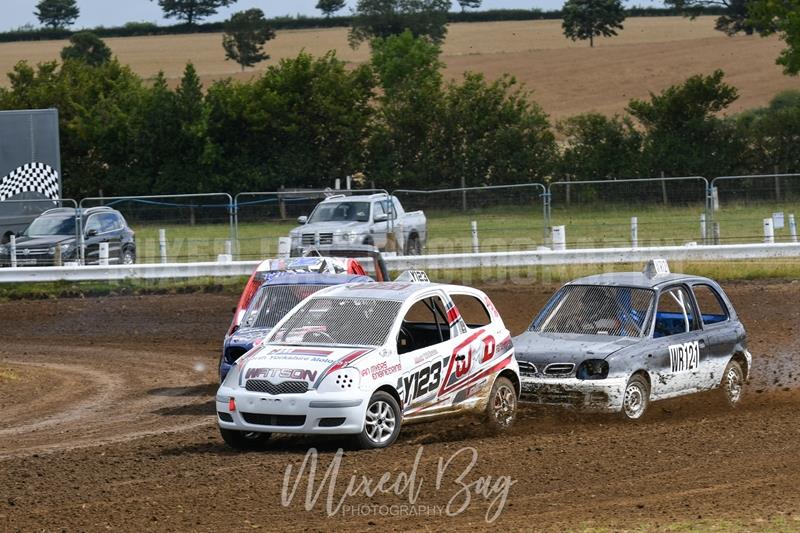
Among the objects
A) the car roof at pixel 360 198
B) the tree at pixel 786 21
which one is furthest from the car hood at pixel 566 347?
the tree at pixel 786 21

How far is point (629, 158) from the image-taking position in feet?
153

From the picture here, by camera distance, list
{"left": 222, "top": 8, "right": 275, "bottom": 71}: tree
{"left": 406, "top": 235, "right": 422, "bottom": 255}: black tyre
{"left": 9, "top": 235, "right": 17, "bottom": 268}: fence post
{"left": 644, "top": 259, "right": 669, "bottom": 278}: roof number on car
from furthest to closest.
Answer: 1. {"left": 222, "top": 8, "right": 275, "bottom": 71}: tree
2. {"left": 406, "top": 235, "right": 422, "bottom": 255}: black tyre
3. {"left": 9, "top": 235, "right": 17, "bottom": 268}: fence post
4. {"left": 644, "top": 259, "right": 669, "bottom": 278}: roof number on car

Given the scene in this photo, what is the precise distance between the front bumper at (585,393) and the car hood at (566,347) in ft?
0.75

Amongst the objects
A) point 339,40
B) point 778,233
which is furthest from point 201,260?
point 339,40

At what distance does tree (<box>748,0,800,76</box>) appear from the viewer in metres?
50.1

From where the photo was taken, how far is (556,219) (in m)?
27.2

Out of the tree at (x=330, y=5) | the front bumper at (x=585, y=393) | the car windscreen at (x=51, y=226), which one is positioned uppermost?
the tree at (x=330, y=5)

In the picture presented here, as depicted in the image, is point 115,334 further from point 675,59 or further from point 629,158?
point 675,59

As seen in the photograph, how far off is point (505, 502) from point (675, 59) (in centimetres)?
8262

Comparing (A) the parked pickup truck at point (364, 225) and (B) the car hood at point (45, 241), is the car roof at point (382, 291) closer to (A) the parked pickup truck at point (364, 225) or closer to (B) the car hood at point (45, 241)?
(A) the parked pickup truck at point (364, 225)

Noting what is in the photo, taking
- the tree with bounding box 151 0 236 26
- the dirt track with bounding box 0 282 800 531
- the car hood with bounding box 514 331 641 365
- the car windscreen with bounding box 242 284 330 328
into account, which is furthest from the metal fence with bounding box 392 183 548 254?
the tree with bounding box 151 0 236 26

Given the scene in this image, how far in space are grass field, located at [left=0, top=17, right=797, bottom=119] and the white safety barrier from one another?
45.6 meters

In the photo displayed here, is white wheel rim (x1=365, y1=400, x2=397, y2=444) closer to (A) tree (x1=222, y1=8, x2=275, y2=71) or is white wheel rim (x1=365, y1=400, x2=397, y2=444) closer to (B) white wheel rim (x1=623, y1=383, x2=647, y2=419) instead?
(B) white wheel rim (x1=623, y1=383, x2=647, y2=419)

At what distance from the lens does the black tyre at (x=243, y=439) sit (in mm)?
10617
